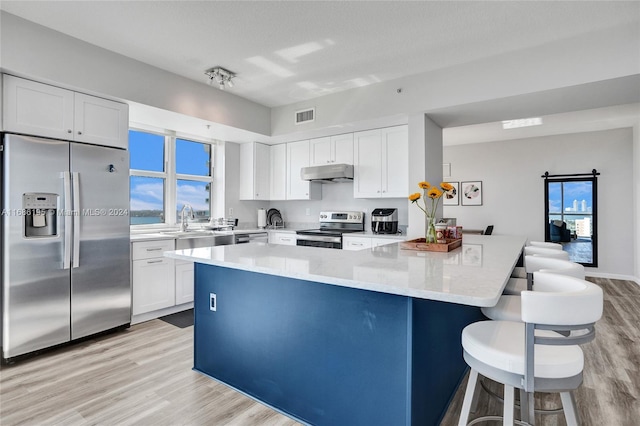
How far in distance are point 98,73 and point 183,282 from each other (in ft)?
7.50

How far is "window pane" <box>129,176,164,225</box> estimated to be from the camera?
4.27 m

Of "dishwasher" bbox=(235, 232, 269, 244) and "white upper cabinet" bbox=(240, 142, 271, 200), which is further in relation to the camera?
"white upper cabinet" bbox=(240, 142, 271, 200)

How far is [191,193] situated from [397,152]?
2.91 m

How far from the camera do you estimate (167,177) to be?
4598 millimetres

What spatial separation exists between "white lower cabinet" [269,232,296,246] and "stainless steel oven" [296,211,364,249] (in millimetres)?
100

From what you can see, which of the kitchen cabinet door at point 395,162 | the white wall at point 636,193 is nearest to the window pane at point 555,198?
the white wall at point 636,193

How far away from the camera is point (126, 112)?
134 inches

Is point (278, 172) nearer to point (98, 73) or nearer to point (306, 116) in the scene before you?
point (306, 116)

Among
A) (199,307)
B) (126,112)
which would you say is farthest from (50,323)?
(126,112)

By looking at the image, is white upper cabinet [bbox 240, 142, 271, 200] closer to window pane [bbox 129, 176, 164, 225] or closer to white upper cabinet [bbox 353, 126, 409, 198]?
window pane [bbox 129, 176, 164, 225]

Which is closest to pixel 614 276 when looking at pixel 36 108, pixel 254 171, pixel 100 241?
pixel 254 171

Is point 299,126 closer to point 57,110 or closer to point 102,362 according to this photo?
point 57,110

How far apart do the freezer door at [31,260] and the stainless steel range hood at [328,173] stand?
111 inches

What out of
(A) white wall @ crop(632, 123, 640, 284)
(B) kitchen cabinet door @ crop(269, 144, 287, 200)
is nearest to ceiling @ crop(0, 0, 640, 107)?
(B) kitchen cabinet door @ crop(269, 144, 287, 200)
